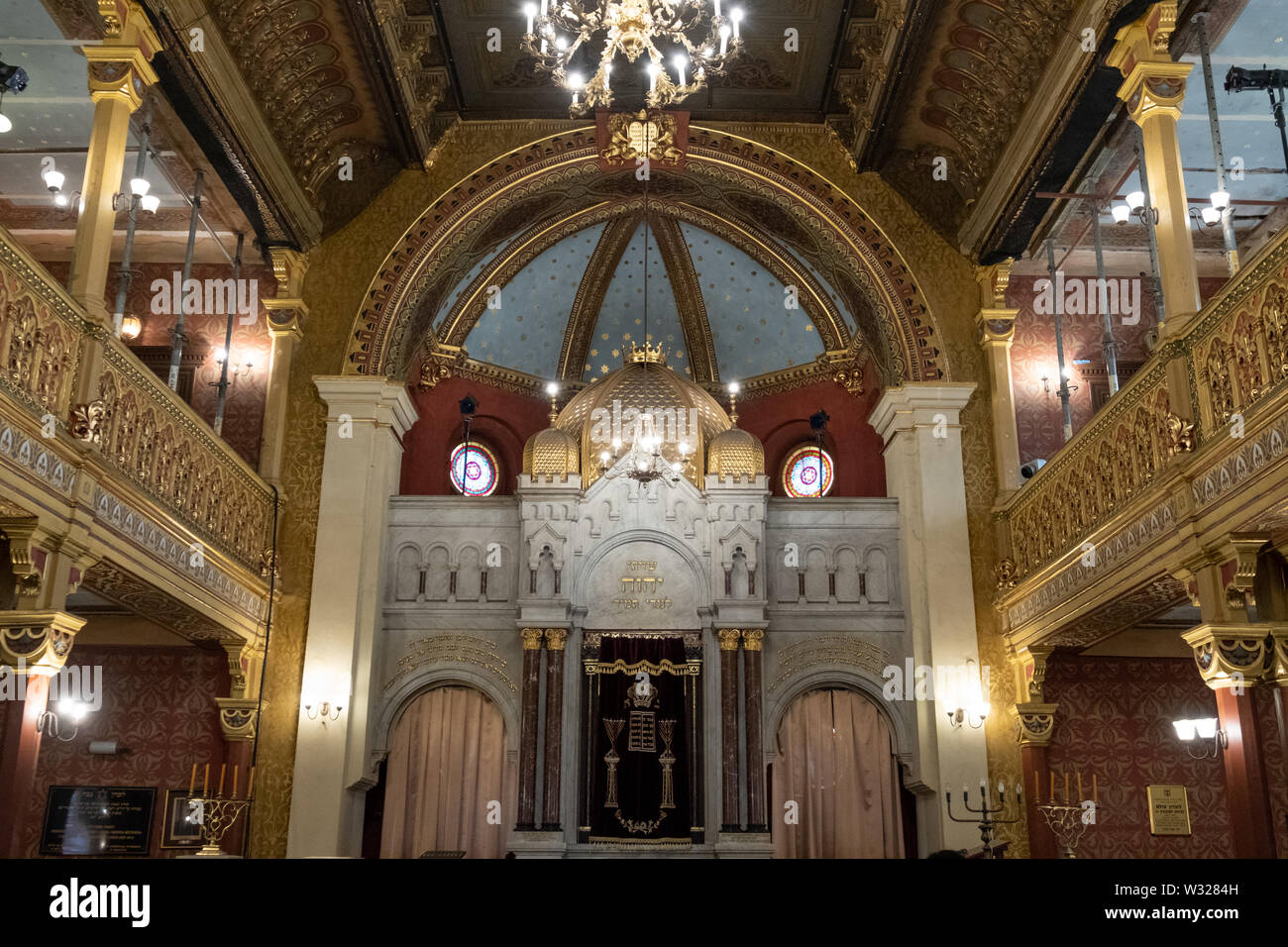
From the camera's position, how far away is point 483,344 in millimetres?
18516

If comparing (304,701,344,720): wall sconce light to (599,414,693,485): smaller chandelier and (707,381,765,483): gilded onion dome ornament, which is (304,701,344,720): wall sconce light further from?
(707,381,765,483): gilded onion dome ornament

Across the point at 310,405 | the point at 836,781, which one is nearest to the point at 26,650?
the point at 310,405

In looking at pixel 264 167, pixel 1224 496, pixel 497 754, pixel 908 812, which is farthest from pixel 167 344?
pixel 1224 496

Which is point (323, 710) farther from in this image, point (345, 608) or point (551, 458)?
point (551, 458)

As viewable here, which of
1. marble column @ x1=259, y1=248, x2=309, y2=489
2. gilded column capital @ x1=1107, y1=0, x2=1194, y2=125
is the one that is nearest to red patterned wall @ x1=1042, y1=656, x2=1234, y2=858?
gilded column capital @ x1=1107, y1=0, x2=1194, y2=125

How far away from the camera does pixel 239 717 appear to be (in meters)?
13.5

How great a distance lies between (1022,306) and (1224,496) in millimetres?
7831

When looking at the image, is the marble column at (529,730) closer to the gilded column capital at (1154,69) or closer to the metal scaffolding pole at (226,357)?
the metal scaffolding pole at (226,357)

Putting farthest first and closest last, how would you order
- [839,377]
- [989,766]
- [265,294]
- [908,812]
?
1. [839,377]
2. [265,294]
3. [908,812]
4. [989,766]

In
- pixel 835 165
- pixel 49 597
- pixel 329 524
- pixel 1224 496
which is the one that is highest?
pixel 835 165

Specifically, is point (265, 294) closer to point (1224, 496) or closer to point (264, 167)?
point (264, 167)

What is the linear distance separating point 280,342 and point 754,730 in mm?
7695

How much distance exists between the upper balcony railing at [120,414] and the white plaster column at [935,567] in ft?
26.0

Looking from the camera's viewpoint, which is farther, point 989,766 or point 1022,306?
point 1022,306
